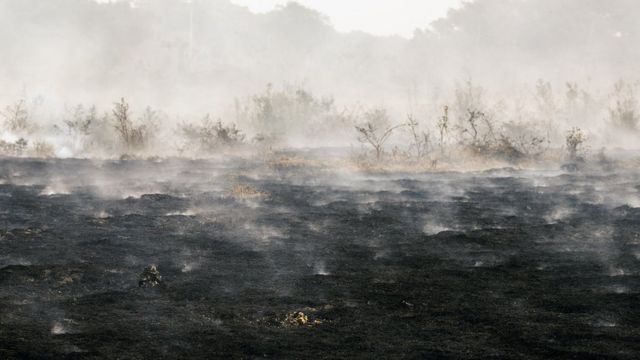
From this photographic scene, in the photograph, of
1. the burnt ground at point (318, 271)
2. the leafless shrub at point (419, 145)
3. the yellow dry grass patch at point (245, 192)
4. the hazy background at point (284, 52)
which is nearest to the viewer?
the burnt ground at point (318, 271)

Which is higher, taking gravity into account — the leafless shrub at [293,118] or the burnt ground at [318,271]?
the leafless shrub at [293,118]

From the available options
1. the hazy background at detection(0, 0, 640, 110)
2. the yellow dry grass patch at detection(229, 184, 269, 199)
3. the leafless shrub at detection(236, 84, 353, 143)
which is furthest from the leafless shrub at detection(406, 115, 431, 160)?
the hazy background at detection(0, 0, 640, 110)

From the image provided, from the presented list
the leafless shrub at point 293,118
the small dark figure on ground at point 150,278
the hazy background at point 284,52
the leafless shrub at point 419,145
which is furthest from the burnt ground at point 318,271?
the hazy background at point 284,52

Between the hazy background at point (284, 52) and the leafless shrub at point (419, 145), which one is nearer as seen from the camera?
the leafless shrub at point (419, 145)

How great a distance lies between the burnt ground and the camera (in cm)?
589

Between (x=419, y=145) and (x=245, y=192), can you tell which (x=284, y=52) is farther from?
(x=245, y=192)

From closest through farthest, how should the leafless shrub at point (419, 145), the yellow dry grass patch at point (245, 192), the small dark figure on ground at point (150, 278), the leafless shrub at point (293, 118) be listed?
the small dark figure on ground at point (150, 278)
the yellow dry grass patch at point (245, 192)
the leafless shrub at point (419, 145)
the leafless shrub at point (293, 118)

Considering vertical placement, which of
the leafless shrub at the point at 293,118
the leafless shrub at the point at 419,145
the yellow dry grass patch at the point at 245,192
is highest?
the leafless shrub at the point at 293,118

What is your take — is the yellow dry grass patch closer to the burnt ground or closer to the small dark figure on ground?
the burnt ground

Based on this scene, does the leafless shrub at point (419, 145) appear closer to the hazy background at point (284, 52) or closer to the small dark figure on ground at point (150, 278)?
the small dark figure on ground at point (150, 278)

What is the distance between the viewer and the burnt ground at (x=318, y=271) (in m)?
5.89

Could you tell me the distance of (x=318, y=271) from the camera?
8.34 meters

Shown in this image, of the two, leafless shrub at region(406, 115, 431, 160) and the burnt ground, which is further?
leafless shrub at region(406, 115, 431, 160)

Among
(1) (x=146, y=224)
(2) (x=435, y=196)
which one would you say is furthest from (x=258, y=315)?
(2) (x=435, y=196)
